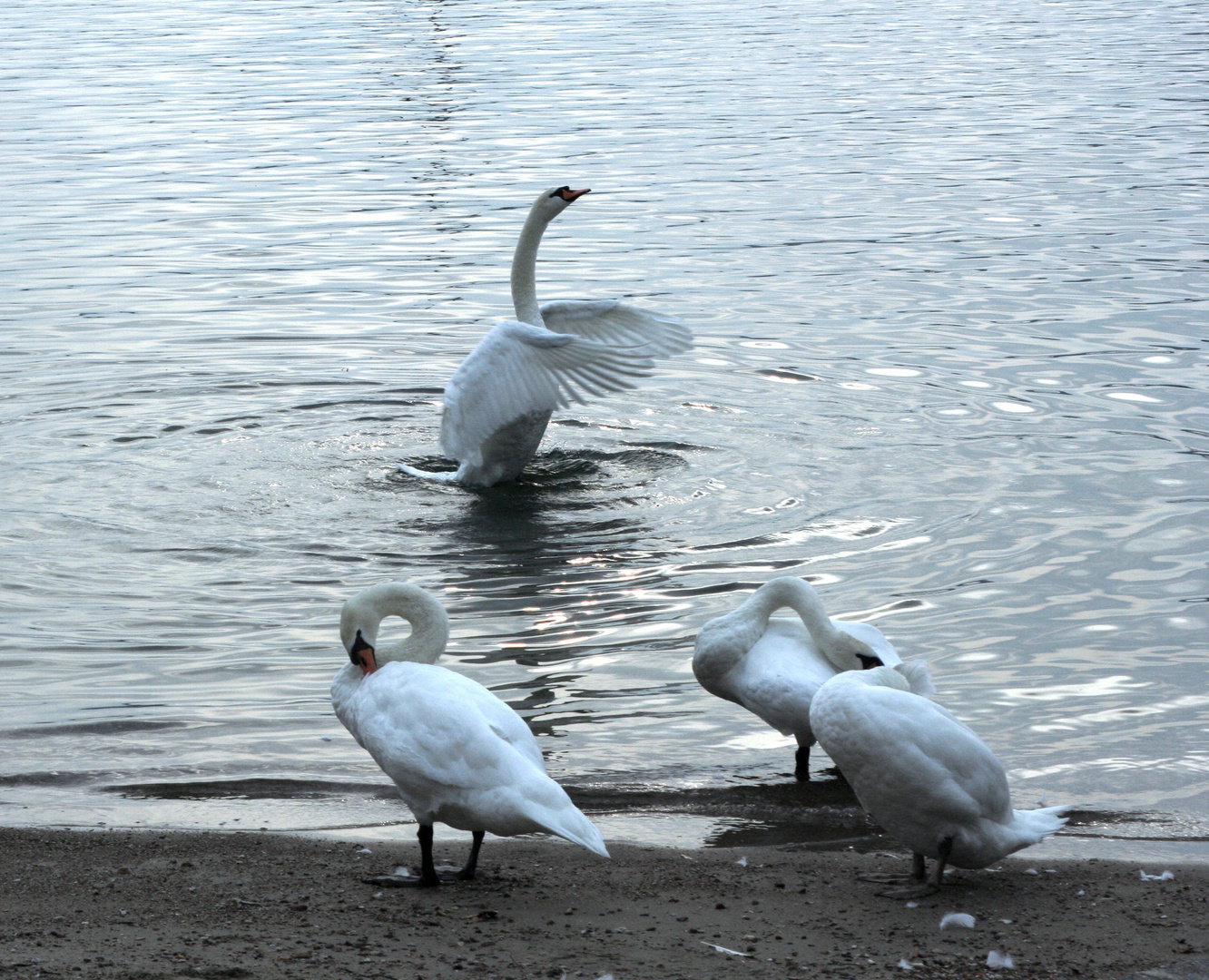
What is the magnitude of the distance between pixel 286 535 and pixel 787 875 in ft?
15.0

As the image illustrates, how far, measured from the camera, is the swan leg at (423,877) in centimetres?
504

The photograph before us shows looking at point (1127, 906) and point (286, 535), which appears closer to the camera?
point (1127, 906)

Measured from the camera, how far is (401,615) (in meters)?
5.61

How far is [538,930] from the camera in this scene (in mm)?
4727

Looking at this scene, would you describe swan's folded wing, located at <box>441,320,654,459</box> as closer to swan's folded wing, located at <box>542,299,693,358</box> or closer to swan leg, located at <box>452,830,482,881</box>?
swan's folded wing, located at <box>542,299,693,358</box>

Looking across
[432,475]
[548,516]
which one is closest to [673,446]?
[548,516]

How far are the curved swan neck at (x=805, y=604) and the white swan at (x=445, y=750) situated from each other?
64.5 inches

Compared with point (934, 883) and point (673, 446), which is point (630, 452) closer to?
point (673, 446)

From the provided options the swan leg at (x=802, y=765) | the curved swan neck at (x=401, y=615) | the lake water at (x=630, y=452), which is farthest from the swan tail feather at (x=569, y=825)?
the swan leg at (x=802, y=765)

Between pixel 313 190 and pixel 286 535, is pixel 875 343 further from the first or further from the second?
pixel 313 190

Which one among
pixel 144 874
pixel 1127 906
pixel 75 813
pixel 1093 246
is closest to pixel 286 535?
pixel 75 813

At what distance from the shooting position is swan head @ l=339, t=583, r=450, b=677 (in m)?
5.46

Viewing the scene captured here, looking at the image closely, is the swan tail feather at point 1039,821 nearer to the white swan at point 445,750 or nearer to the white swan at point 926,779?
the white swan at point 926,779

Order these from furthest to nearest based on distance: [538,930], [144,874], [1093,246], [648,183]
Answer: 1. [648,183]
2. [1093,246]
3. [144,874]
4. [538,930]
